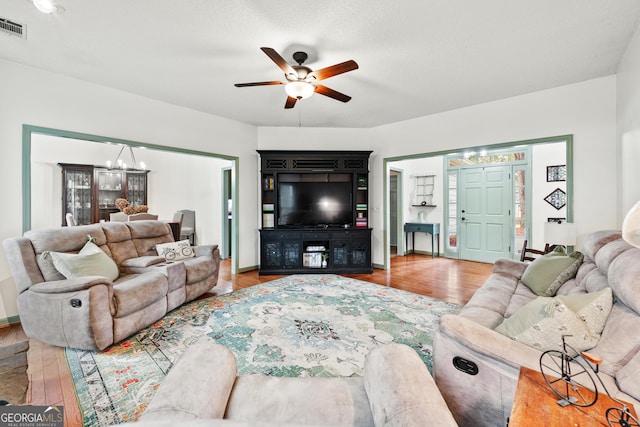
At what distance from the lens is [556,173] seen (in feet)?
16.8

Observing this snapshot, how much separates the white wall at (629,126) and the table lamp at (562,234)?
0.45 meters

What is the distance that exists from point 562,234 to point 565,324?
242cm

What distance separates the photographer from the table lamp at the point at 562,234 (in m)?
3.06

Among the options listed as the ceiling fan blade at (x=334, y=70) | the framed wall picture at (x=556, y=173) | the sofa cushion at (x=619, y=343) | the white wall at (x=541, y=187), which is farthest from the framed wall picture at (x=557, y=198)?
the ceiling fan blade at (x=334, y=70)

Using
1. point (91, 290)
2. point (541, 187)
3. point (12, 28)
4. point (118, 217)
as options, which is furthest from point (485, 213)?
point (118, 217)

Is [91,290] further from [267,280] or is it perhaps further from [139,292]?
[267,280]

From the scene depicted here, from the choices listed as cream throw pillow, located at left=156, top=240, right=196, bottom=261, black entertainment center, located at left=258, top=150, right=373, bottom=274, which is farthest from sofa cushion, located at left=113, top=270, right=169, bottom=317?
black entertainment center, located at left=258, top=150, right=373, bottom=274

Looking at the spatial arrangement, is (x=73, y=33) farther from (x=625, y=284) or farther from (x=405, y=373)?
(x=625, y=284)

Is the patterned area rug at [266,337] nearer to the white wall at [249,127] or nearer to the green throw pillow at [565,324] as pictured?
the green throw pillow at [565,324]

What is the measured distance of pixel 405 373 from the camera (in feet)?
3.24

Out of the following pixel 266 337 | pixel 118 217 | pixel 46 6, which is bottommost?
pixel 266 337

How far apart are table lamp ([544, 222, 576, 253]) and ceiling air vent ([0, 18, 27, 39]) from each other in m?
5.41

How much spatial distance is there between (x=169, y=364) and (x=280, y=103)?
11.1 feet

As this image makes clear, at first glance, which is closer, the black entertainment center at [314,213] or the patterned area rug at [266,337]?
the patterned area rug at [266,337]
